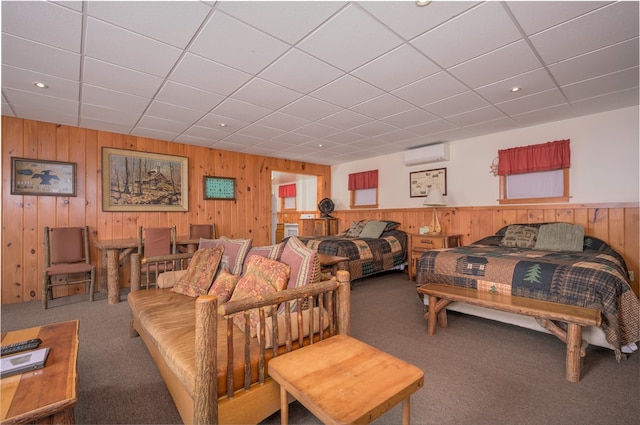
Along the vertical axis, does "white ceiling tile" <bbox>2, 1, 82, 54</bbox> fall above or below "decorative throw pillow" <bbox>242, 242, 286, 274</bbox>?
above

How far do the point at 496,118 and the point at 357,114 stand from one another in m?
1.82

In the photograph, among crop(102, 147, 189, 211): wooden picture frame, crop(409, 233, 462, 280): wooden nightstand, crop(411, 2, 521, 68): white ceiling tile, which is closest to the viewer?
crop(411, 2, 521, 68): white ceiling tile

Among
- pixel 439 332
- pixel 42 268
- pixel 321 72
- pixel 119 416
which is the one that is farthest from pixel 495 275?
pixel 42 268

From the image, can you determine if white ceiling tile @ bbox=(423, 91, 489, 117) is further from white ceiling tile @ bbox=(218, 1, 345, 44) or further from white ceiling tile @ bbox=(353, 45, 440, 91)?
white ceiling tile @ bbox=(218, 1, 345, 44)

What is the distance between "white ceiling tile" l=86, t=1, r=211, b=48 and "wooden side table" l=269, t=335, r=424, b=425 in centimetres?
202

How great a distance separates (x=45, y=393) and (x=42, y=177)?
373 centimetres

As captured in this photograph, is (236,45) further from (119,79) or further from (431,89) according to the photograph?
(431,89)

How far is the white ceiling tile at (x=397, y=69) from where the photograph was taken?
221 centimetres

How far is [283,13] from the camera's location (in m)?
1.73

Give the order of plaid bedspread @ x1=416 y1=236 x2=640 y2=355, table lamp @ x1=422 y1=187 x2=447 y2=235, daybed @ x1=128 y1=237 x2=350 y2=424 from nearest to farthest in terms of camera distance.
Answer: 1. daybed @ x1=128 y1=237 x2=350 y2=424
2. plaid bedspread @ x1=416 y1=236 x2=640 y2=355
3. table lamp @ x1=422 y1=187 x2=447 y2=235

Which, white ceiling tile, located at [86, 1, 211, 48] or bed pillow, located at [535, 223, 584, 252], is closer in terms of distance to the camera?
white ceiling tile, located at [86, 1, 211, 48]

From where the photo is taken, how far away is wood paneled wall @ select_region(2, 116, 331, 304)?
352 cm

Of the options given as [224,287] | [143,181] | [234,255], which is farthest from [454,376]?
[143,181]

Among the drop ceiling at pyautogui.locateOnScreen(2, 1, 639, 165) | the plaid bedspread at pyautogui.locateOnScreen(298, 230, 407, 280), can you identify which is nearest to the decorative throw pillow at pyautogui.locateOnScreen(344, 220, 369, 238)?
the plaid bedspread at pyautogui.locateOnScreen(298, 230, 407, 280)
